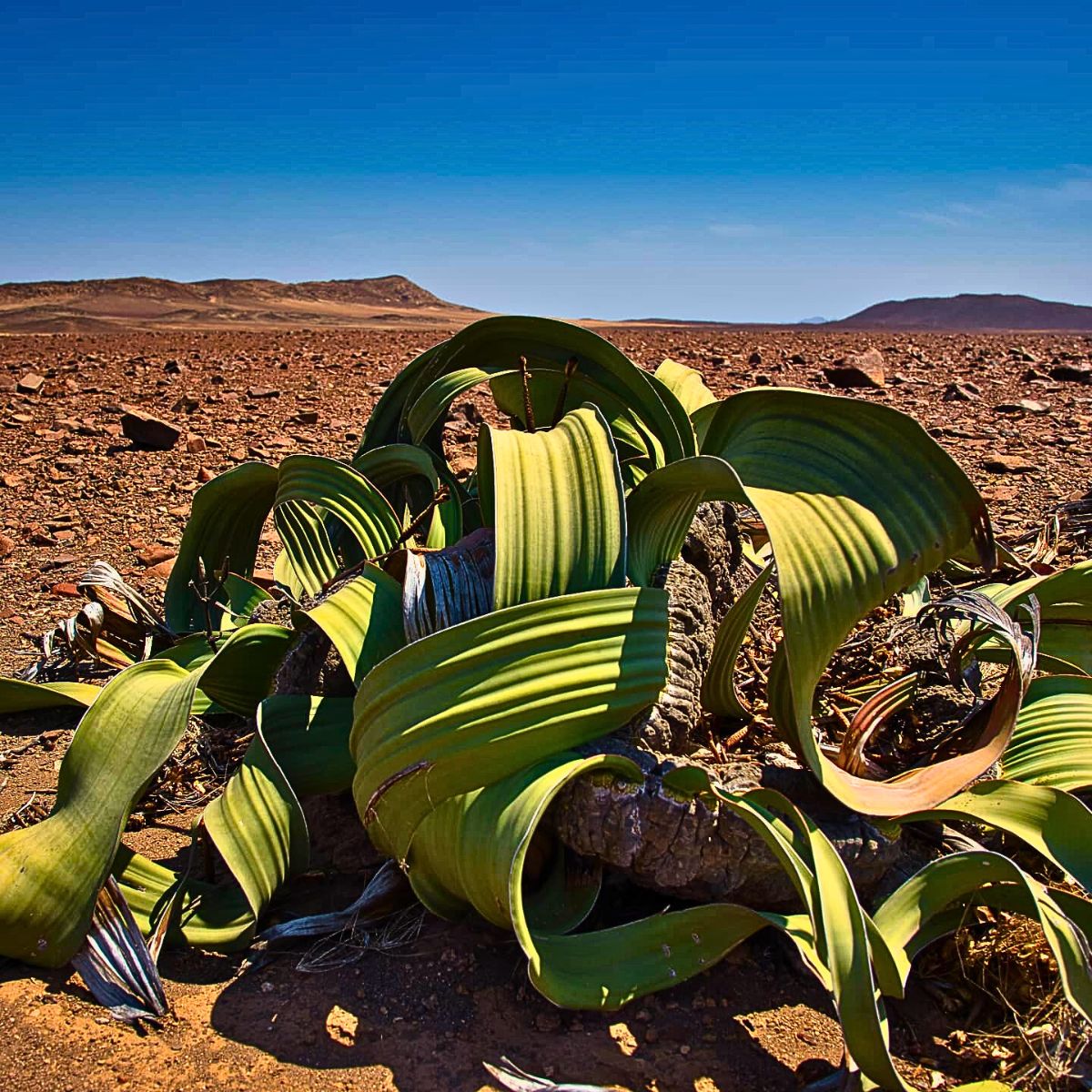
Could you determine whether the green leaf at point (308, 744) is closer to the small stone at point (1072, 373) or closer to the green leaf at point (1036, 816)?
the green leaf at point (1036, 816)

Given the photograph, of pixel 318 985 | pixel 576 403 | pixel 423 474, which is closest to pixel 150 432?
pixel 423 474

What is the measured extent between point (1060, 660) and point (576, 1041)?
3.24 feet

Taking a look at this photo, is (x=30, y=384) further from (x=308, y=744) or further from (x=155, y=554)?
(x=308, y=744)

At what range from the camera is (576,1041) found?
1.28m

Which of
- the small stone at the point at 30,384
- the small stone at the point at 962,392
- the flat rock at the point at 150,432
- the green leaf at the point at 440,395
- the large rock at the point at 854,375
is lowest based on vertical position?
the flat rock at the point at 150,432

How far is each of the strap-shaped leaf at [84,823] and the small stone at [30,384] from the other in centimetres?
452

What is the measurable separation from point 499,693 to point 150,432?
10.8 ft

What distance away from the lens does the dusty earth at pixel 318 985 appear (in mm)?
1253

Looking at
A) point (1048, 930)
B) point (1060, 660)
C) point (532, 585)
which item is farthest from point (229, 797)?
point (1060, 660)

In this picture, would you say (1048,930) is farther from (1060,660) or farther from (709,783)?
(1060,660)

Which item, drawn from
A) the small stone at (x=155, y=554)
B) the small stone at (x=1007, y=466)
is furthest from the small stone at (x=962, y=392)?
the small stone at (x=155, y=554)

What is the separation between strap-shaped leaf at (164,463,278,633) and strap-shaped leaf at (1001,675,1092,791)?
→ 1346 mm

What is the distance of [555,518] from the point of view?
1430 mm

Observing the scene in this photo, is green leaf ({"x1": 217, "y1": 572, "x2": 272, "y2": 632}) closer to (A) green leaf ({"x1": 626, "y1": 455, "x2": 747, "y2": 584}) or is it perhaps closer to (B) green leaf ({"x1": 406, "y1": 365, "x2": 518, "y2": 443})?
(B) green leaf ({"x1": 406, "y1": 365, "x2": 518, "y2": 443})
